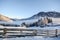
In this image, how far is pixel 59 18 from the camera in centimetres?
391

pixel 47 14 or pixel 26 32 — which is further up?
pixel 47 14

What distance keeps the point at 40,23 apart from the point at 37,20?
0.10m

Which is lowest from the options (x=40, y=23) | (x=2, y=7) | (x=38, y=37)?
(x=38, y=37)

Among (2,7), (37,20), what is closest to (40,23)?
(37,20)

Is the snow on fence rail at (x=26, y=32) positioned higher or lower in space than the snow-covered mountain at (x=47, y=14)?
lower

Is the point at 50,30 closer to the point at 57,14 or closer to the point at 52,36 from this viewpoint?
the point at 52,36

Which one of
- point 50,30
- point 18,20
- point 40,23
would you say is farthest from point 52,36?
point 18,20

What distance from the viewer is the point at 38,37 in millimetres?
3852

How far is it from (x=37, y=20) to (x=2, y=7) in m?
0.84

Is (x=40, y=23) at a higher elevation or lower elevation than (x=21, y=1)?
lower

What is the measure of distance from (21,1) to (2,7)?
45 centimetres

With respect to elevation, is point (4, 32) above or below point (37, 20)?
below

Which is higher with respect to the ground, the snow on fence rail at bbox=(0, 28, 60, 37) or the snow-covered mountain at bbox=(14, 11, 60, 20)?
the snow-covered mountain at bbox=(14, 11, 60, 20)

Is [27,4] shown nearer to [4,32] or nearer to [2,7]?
[2,7]
